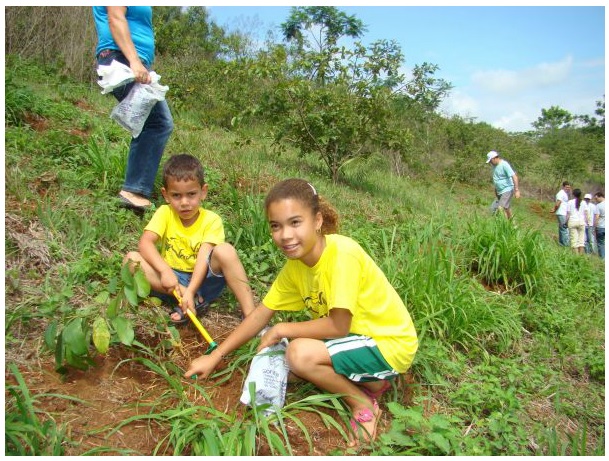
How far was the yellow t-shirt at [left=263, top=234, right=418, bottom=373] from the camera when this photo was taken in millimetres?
1734

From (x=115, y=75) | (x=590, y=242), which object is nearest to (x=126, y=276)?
(x=115, y=75)

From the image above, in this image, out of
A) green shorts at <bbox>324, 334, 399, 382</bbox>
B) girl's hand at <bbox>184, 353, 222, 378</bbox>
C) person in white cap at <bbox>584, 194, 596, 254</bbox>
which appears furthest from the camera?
person in white cap at <bbox>584, 194, 596, 254</bbox>

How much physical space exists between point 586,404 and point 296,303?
1764 mm

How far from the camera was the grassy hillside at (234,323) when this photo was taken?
5.39ft

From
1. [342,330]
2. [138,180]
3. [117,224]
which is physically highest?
[138,180]

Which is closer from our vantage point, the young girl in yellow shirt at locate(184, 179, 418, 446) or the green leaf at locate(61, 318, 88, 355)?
the green leaf at locate(61, 318, 88, 355)

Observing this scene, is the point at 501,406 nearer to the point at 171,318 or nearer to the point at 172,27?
the point at 171,318

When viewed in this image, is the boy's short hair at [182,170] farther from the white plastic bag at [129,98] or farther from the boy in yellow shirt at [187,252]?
the white plastic bag at [129,98]

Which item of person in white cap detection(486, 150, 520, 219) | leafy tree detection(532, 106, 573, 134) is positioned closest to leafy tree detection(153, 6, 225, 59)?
person in white cap detection(486, 150, 520, 219)

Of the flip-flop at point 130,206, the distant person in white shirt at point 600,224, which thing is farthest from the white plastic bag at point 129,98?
the distant person in white shirt at point 600,224

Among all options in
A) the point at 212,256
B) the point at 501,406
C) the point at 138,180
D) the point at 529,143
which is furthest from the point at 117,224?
the point at 529,143

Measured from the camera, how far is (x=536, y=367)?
8.47ft

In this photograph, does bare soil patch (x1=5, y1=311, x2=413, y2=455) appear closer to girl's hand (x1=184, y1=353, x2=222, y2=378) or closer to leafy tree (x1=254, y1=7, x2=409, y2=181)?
girl's hand (x1=184, y1=353, x2=222, y2=378)

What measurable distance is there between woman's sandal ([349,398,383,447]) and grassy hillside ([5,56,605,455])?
0.23 ft
